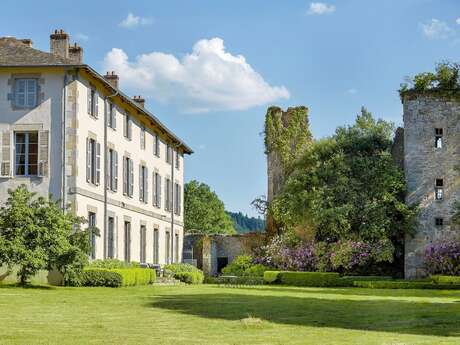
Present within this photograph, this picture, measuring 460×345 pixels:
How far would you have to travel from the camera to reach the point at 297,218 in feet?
137

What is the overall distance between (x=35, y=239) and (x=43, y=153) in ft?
14.8

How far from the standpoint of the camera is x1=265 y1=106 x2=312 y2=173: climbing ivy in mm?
47000

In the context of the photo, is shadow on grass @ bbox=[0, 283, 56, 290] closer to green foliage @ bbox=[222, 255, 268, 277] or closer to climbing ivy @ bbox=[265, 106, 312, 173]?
green foliage @ bbox=[222, 255, 268, 277]

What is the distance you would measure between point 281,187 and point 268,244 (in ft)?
11.6

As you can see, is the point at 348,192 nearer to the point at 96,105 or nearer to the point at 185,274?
the point at 185,274

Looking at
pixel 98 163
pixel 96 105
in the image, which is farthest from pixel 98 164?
pixel 96 105

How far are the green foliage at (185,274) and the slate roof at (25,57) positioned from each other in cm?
1193

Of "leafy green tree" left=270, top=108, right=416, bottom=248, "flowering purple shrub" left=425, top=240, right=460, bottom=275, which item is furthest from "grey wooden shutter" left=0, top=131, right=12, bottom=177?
"flowering purple shrub" left=425, top=240, right=460, bottom=275

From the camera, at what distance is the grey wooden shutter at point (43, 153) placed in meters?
28.5

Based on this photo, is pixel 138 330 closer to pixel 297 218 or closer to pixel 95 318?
pixel 95 318

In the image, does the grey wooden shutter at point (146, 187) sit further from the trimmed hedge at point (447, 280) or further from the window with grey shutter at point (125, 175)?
the trimmed hedge at point (447, 280)

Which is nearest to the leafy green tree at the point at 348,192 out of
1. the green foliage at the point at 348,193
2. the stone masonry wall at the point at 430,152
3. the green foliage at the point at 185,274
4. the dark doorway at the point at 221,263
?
the green foliage at the point at 348,193

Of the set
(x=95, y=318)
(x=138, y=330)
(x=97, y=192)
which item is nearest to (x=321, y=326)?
(x=138, y=330)

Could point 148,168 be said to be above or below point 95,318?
above
